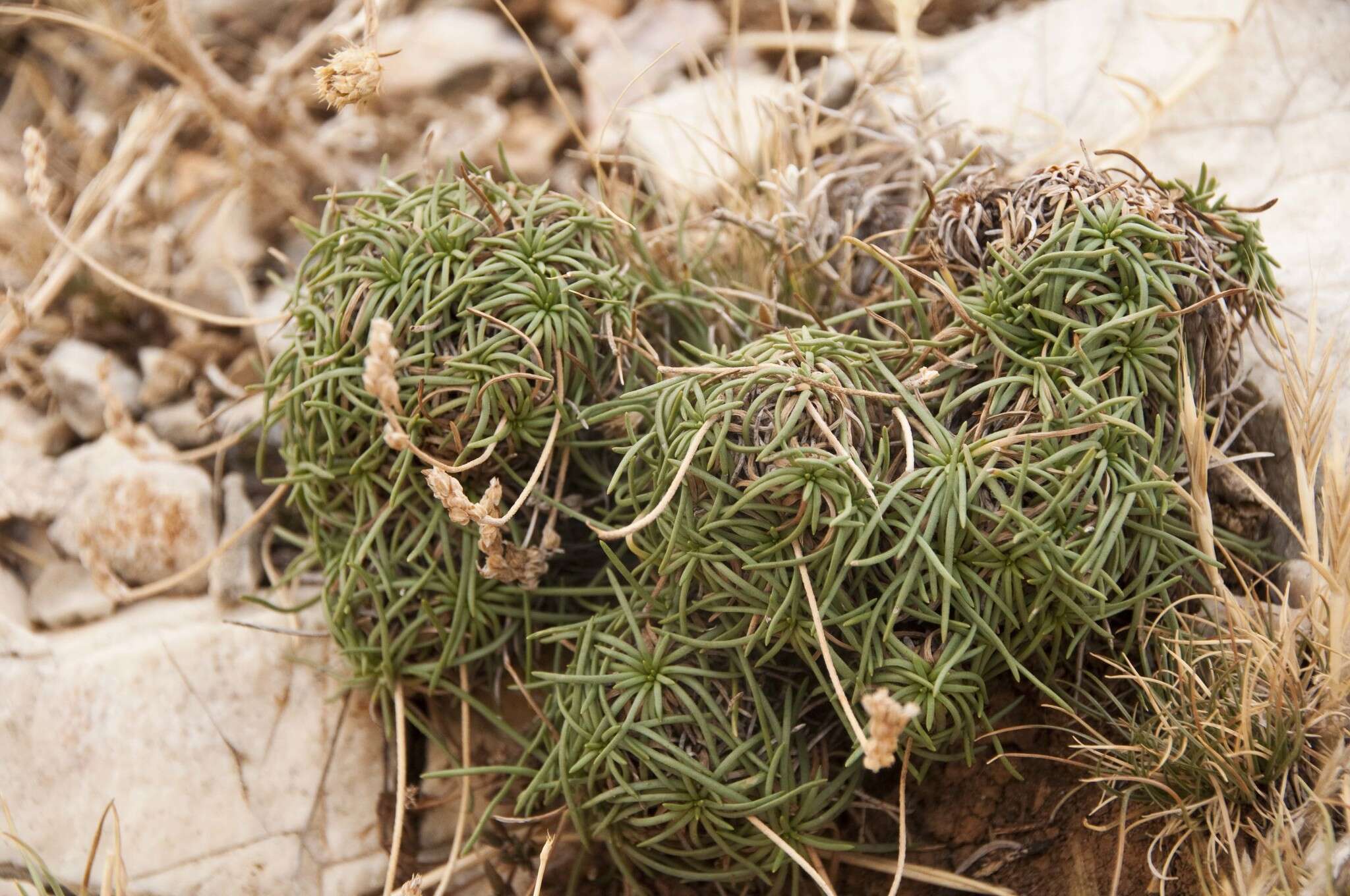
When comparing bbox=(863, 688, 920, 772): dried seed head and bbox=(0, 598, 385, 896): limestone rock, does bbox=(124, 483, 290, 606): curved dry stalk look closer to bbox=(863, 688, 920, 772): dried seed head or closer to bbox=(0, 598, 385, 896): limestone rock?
bbox=(0, 598, 385, 896): limestone rock

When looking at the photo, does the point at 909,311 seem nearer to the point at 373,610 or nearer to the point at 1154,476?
the point at 1154,476

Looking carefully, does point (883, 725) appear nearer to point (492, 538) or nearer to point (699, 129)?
point (492, 538)

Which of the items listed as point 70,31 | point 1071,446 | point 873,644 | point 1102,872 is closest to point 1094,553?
point 1071,446

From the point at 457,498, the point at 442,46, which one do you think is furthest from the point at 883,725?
the point at 442,46

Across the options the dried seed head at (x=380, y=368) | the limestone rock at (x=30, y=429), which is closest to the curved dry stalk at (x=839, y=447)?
the dried seed head at (x=380, y=368)

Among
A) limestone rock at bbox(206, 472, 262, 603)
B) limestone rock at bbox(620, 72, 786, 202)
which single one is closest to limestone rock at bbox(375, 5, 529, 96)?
limestone rock at bbox(620, 72, 786, 202)

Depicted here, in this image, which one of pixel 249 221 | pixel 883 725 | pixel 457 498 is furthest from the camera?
pixel 249 221
